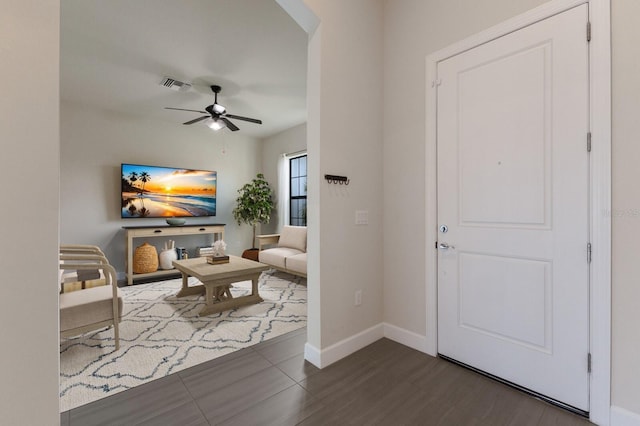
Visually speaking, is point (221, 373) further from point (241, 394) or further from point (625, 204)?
point (625, 204)

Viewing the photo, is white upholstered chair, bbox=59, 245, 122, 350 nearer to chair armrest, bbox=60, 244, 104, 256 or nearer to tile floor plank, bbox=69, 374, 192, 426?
chair armrest, bbox=60, 244, 104, 256

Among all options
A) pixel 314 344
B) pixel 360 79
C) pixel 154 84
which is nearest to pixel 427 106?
pixel 360 79

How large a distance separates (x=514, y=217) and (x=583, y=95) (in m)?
0.77

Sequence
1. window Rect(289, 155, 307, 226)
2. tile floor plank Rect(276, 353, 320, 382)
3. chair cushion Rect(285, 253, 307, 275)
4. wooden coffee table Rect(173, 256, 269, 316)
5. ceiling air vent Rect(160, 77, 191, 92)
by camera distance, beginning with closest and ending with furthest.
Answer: tile floor plank Rect(276, 353, 320, 382) < wooden coffee table Rect(173, 256, 269, 316) < ceiling air vent Rect(160, 77, 191, 92) < chair cushion Rect(285, 253, 307, 275) < window Rect(289, 155, 307, 226)

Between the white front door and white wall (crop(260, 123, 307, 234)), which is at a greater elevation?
white wall (crop(260, 123, 307, 234))

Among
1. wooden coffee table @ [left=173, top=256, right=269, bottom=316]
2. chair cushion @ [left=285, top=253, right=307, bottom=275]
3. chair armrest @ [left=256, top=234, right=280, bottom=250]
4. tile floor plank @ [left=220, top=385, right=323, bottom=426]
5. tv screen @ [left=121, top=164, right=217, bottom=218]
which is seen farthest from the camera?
chair armrest @ [left=256, top=234, right=280, bottom=250]

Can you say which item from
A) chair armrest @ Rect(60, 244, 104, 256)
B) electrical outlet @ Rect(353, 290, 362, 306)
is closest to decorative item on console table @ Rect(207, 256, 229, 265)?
chair armrest @ Rect(60, 244, 104, 256)

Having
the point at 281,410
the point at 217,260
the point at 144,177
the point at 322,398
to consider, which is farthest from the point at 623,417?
the point at 144,177

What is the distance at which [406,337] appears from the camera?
239cm

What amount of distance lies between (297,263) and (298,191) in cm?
231

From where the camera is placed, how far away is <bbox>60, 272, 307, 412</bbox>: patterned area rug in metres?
1.90

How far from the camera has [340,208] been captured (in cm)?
224

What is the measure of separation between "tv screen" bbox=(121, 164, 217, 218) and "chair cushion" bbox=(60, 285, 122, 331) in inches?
120

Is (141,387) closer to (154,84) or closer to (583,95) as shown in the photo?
(583,95)
